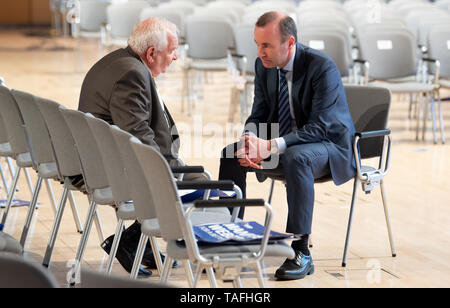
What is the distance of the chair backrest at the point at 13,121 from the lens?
414cm

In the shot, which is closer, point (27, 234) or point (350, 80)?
point (27, 234)

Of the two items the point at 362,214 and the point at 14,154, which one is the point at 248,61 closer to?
the point at 362,214

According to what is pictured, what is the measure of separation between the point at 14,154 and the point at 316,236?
75.4 inches

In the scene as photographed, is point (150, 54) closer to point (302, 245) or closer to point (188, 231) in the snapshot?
point (302, 245)

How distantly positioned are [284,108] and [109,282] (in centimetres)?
277

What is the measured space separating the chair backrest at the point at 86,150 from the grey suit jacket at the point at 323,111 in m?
1.08

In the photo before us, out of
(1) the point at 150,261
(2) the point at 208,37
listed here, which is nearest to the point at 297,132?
(1) the point at 150,261

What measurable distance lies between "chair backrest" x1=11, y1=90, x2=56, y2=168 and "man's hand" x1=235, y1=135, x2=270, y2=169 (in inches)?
40.7

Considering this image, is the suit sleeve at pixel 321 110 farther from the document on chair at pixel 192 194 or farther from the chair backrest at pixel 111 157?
the chair backrest at pixel 111 157

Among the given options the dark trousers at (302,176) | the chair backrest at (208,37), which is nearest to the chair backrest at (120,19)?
the chair backrest at (208,37)

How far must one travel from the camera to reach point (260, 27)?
4.06m

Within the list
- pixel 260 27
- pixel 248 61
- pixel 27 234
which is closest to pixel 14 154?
pixel 27 234

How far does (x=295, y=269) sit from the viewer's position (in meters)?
3.84

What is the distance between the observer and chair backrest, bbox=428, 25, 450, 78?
317 inches
